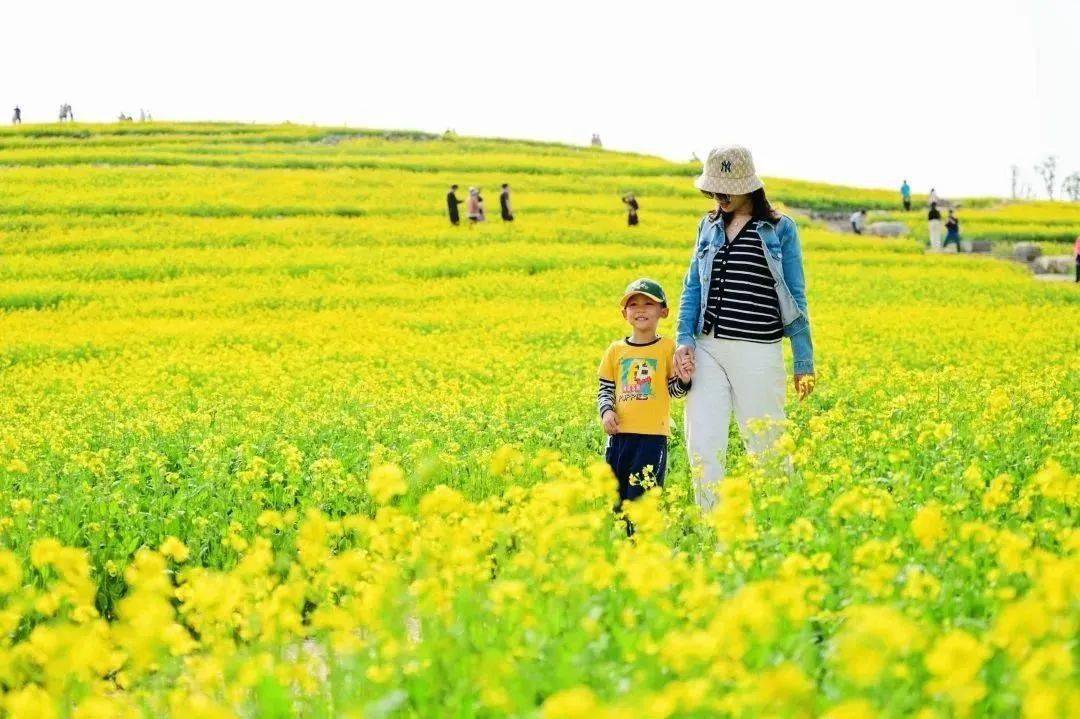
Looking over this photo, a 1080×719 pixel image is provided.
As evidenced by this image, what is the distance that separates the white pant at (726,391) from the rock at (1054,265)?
29.6 m

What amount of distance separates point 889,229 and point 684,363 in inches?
1448

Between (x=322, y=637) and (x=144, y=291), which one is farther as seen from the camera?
(x=144, y=291)

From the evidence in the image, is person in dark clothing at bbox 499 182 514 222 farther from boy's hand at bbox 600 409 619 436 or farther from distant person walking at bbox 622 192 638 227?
boy's hand at bbox 600 409 619 436

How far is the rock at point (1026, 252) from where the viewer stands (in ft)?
116

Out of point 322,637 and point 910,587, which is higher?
point 910,587

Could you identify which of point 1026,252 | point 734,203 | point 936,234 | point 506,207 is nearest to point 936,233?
point 936,234

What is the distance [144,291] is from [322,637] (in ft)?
74.9

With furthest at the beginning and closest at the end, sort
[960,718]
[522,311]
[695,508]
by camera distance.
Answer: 1. [522,311]
2. [695,508]
3. [960,718]

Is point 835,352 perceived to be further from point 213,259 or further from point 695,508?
point 213,259

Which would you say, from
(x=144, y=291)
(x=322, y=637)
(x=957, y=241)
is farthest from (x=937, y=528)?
(x=957, y=241)

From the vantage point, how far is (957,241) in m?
35.7

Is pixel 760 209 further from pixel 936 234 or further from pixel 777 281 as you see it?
pixel 936 234

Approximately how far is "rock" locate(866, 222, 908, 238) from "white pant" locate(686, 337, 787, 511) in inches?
1422

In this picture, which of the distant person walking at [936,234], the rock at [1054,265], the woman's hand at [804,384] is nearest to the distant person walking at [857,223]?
the distant person walking at [936,234]
